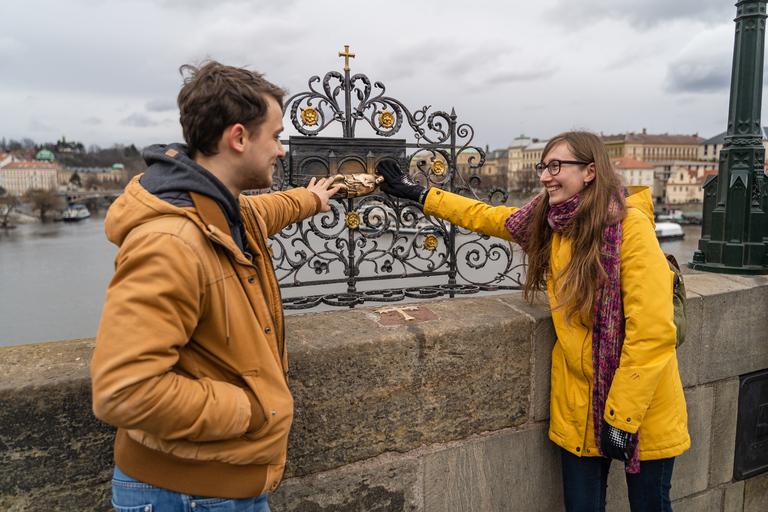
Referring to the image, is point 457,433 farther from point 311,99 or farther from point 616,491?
point 311,99

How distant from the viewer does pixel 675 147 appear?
299 ft

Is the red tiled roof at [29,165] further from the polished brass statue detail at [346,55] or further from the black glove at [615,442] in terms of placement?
the black glove at [615,442]

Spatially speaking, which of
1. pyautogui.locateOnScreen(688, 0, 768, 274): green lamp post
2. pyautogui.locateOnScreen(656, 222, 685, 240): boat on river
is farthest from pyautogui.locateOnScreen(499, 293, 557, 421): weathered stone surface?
pyautogui.locateOnScreen(656, 222, 685, 240): boat on river

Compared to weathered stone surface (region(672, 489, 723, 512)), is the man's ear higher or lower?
higher

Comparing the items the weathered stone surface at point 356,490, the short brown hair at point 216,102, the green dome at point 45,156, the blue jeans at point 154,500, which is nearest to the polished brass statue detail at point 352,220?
the weathered stone surface at point 356,490

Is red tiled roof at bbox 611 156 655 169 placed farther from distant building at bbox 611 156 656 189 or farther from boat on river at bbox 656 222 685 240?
boat on river at bbox 656 222 685 240

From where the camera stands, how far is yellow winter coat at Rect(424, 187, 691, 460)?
1.89 m

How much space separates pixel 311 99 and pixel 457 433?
178 centimetres

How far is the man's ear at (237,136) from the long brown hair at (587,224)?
135cm

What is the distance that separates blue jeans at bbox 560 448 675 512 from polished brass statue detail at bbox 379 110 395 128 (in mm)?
1852

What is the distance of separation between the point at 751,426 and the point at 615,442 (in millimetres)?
1792

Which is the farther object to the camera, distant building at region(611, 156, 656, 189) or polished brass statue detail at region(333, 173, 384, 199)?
distant building at region(611, 156, 656, 189)

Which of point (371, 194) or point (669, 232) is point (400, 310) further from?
point (669, 232)

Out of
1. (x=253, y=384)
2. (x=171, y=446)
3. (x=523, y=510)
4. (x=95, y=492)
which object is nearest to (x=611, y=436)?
(x=523, y=510)
